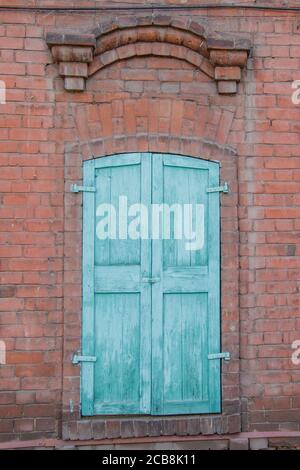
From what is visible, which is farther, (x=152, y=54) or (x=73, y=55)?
(x=152, y=54)

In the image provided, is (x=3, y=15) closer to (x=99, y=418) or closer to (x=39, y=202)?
(x=39, y=202)

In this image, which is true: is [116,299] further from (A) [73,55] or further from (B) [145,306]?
(A) [73,55]

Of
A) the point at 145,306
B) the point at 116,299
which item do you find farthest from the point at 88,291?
the point at 145,306

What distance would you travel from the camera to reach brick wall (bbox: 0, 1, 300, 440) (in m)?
4.15

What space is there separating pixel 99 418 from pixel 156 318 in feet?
2.93

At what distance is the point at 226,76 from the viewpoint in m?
4.32

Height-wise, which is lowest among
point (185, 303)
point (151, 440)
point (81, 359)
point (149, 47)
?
point (151, 440)

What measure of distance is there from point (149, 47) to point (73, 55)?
62cm

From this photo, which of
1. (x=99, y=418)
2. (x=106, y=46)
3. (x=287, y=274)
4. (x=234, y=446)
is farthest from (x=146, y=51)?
(x=234, y=446)

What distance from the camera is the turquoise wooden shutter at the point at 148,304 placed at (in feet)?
13.7

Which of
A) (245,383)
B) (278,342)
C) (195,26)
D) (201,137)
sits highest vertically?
(195,26)

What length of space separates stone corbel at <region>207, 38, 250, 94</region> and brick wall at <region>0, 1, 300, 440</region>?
0.09m

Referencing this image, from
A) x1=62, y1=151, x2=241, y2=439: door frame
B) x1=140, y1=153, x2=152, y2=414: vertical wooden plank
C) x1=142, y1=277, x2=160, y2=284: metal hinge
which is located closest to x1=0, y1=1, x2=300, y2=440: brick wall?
x1=62, y1=151, x2=241, y2=439: door frame

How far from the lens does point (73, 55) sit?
13.7ft
